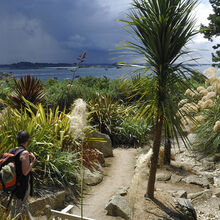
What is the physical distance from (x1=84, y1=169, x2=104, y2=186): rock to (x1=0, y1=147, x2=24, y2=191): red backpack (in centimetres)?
288

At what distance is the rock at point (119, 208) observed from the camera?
16.2 ft

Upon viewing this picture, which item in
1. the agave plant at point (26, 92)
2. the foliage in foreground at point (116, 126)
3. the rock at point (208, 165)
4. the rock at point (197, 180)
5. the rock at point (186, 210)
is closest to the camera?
the rock at point (186, 210)

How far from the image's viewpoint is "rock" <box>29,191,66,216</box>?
4875mm

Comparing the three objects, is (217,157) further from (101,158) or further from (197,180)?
(101,158)

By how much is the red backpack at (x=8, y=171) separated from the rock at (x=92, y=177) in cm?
288

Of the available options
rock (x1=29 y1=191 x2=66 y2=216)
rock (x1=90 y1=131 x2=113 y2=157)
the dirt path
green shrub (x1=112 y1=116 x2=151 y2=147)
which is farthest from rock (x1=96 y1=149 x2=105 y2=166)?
rock (x1=29 y1=191 x2=66 y2=216)

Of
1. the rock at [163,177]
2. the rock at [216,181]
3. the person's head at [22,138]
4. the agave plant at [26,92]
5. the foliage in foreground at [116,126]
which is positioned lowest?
the rock at [216,181]

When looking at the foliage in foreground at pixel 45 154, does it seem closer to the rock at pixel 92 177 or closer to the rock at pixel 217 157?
the rock at pixel 92 177

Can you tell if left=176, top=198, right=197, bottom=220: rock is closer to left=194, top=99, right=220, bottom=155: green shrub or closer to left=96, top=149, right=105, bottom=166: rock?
left=96, top=149, right=105, bottom=166: rock

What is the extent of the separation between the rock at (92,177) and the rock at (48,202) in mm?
1098

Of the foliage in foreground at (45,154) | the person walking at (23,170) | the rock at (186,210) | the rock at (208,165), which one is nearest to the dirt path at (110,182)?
the foliage in foreground at (45,154)

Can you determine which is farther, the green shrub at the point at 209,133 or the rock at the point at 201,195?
the green shrub at the point at 209,133

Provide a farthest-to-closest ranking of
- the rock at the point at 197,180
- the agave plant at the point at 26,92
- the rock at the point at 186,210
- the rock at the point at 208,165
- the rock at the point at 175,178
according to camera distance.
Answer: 1. the agave plant at the point at 26,92
2. the rock at the point at 208,165
3. the rock at the point at 175,178
4. the rock at the point at 197,180
5. the rock at the point at 186,210

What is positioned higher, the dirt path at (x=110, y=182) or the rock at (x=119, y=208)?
the rock at (x=119, y=208)
